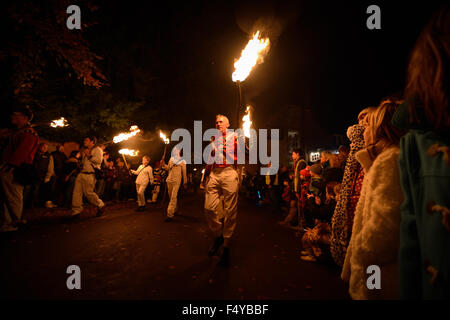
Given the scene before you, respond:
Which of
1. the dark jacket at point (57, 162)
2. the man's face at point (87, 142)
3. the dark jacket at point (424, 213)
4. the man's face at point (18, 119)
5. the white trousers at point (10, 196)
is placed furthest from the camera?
the dark jacket at point (57, 162)

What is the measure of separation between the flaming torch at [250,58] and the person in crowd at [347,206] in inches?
122

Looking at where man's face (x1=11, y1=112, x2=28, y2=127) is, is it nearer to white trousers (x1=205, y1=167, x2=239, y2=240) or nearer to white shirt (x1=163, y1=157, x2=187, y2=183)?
white shirt (x1=163, y1=157, x2=187, y2=183)

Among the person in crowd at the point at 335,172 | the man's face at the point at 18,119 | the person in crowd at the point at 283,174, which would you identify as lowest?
the person in crowd at the point at 283,174

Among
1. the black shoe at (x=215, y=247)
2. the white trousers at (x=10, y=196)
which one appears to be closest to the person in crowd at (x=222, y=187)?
the black shoe at (x=215, y=247)

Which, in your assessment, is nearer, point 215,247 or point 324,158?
point 215,247

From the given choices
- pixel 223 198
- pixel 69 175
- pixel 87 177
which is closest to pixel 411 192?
pixel 223 198

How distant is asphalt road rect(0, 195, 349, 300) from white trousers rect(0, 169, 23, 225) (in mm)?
487

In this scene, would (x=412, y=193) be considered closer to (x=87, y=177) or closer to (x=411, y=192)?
(x=411, y=192)

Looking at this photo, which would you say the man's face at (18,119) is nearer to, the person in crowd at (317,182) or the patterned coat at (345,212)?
the patterned coat at (345,212)

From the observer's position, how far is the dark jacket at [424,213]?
43.1 inches

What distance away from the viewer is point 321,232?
13.3ft

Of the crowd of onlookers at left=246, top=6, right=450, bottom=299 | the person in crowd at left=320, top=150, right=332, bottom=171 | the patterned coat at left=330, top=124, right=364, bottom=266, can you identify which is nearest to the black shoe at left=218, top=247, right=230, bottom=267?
the patterned coat at left=330, top=124, right=364, bottom=266

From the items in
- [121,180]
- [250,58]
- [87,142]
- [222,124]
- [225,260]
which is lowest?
[225,260]

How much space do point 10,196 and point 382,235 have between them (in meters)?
6.94
